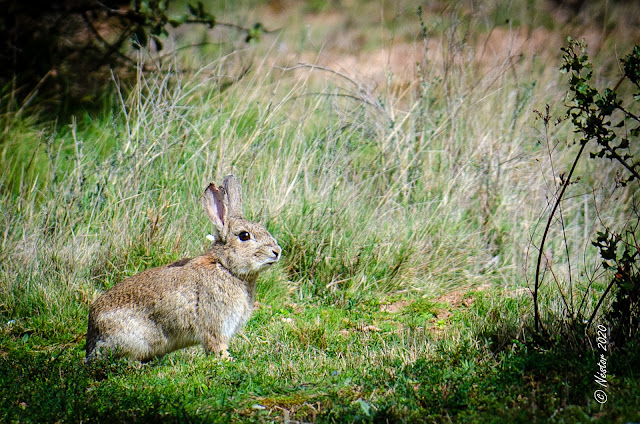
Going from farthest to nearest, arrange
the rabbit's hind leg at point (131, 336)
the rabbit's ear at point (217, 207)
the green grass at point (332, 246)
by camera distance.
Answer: the rabbit's ear at point (217, 207) → the rabbit's hind leg at point (131, 336) → the green grass at point (332, 246)

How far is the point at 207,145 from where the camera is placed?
8.24 m

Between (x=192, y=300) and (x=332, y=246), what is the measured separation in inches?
78.6

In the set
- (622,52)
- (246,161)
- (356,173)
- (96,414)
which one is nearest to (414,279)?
(356,173)

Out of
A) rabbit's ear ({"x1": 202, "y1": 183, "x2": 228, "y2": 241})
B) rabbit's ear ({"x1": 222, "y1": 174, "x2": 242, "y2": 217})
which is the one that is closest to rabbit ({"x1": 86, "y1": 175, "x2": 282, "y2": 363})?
rabbit's ear ({"x1": 202, "y1": 183, "x2": 228, "y2": 241})

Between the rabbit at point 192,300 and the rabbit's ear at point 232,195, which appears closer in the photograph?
the rabbit at point 192,300

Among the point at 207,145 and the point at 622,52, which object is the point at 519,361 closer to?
the point at 207,145

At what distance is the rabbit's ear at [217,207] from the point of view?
20.6ft

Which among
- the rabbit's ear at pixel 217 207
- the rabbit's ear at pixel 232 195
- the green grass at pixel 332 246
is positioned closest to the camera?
the green grass at pixel 332 246

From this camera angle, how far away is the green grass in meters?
4.66

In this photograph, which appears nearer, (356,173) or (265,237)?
(265,237)

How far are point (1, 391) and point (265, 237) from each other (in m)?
2.25

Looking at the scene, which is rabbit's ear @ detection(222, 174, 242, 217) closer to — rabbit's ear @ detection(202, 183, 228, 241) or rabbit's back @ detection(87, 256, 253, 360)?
rabbit's ear @ detection(202, 183, 228, 241)

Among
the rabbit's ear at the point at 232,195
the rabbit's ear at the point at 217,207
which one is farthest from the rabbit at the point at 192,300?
the rabbit's ear at the point at 232,195

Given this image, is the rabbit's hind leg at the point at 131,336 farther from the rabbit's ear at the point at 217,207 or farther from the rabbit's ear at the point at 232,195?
the rabbit's ear at the point at 232,195
